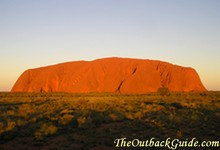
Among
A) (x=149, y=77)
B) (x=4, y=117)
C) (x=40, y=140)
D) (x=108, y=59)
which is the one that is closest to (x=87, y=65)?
Answer: (x=108, y=59)

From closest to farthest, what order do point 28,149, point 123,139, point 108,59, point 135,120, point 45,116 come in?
point 28,149 < point 123,139 < point 135,120 < point 45,116 < point 108,59

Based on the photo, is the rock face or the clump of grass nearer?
the clump of grass

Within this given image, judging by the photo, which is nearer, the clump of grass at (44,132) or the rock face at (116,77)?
the clump of grass at (44,132)

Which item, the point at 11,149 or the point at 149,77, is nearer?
the point at 11,149

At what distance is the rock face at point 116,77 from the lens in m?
67.2

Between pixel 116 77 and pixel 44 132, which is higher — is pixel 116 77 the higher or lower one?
the lower one

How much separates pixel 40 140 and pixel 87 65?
209ft

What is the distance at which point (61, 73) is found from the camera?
7738cm

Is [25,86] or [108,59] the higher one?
[108,59]

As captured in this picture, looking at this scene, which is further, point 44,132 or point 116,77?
point 116,77

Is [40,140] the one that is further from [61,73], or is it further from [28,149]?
[61,73]

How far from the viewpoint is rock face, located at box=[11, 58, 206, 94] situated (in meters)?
67.2

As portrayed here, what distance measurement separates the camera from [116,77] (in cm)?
6994

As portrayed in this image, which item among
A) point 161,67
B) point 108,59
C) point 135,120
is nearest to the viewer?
point 135,120
